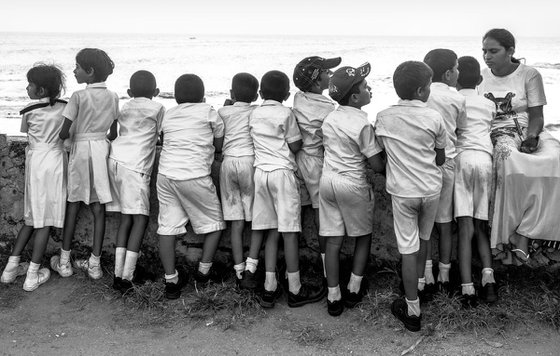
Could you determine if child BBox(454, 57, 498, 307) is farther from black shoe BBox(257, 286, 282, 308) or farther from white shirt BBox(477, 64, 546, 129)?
black shoe BBox(257, 286, 282, 308)

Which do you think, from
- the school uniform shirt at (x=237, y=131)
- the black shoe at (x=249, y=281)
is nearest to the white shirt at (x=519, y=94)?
the school uniform shirt at (x=237, y=131)

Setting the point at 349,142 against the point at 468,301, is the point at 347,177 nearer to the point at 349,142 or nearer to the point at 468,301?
the point at 349,142

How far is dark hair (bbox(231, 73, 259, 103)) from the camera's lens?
4.17 m

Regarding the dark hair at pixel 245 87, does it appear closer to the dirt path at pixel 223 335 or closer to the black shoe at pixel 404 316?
the dirt path at pixel 223 335

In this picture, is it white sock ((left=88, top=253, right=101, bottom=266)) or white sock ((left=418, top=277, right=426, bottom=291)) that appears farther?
white sock ((left=88, top=253, right=101, bottom=266))

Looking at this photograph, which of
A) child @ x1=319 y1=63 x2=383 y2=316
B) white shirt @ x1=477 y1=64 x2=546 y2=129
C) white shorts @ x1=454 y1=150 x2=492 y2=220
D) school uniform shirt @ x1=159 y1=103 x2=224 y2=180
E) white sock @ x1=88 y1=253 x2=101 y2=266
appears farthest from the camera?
white sock @ x1=88 y1=253 x2=101 y2=266

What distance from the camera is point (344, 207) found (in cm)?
386

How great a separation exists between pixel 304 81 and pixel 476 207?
1431 mm

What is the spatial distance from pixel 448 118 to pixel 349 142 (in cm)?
67

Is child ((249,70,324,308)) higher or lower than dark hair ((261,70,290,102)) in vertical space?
lower

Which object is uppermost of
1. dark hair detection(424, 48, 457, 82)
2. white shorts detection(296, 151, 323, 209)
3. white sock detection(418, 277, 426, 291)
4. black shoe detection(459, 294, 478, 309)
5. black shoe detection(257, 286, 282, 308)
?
dark hair detection(424, 48, 457, 82)

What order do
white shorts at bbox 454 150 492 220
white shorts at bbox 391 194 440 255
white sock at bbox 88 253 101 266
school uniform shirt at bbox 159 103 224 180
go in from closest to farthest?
1. white shorts at bbox 391 194 440 255
2. white shorts at bbox 454 150 492 220
3. school uniform shirt at bbox 159 103 224 180
4. white sock at bbox 88 253 101 266

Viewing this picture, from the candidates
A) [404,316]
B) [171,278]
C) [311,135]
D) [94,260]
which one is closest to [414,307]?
[404,316]

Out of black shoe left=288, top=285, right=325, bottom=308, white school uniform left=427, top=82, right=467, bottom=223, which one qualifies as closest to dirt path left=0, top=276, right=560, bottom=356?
black shoe left=288, top=285, right=325, bottom=308
